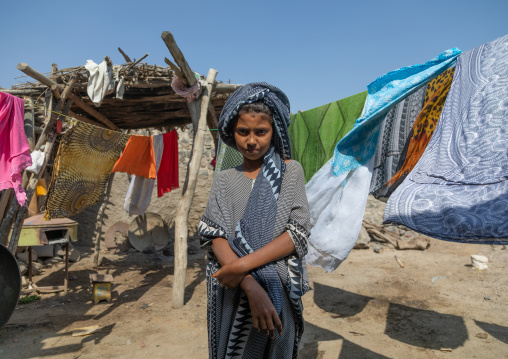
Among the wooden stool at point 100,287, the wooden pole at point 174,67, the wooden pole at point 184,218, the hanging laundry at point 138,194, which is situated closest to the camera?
the wooden pole at point 174,67

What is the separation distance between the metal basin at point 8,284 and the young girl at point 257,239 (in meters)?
2.08

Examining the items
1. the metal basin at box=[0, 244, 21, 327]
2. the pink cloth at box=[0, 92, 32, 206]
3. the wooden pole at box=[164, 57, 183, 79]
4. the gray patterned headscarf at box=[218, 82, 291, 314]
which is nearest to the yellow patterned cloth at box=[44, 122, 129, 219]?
the pink cloth at box=[0, 92, 32, 206]

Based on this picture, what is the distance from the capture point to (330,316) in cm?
406

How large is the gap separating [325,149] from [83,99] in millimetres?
4113

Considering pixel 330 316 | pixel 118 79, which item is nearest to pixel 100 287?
pixel 118 79

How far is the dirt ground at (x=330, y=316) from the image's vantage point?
3189 millimetres

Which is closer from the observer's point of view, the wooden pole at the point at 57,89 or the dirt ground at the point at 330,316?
the dirt ground at the point at 330,316

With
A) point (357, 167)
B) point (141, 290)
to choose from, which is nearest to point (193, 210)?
point (141, 290)

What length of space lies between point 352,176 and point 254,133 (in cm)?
116

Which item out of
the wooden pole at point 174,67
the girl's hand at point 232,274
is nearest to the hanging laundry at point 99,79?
the wooden pole at point 174,67

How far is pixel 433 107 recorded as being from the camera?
208 cm

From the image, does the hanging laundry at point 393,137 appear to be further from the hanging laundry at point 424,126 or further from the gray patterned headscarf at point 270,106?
the gray patterned headscarf at point 270,106

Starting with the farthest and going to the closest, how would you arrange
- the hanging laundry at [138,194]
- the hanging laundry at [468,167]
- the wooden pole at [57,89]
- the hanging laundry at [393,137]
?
1. the hanging laundry at [138,194]
2. the wooden pole at [57,89]
3. the hanging laundry at [393,137]
4. the hanging laundry at [468,167]

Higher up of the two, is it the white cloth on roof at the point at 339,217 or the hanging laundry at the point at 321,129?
the hanging laundry at the point at 321,129
